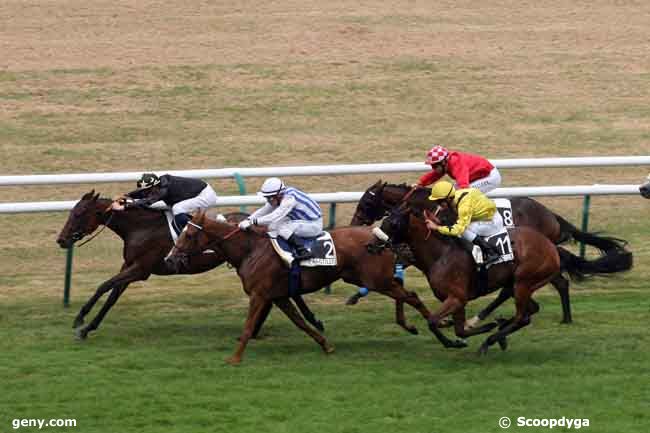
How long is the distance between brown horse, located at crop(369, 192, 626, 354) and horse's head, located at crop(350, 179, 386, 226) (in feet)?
3.02

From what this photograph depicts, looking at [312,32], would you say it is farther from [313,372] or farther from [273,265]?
[313,372]

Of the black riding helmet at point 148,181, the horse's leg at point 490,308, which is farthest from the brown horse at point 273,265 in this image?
the black riding helmet at point 148,181

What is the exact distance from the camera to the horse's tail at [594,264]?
A: 38.1 ft

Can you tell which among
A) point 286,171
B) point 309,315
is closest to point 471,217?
point 309,315

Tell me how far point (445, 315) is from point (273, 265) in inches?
50.9

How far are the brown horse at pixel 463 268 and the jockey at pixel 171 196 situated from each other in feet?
5.92

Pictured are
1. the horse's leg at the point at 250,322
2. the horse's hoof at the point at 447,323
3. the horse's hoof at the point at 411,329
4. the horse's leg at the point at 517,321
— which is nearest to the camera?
the horse's leg at the point at 250,322

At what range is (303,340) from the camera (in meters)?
11.4

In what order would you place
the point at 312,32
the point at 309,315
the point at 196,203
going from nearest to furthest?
1. the point at 309,315
2. the point at 196,203
3. the point at 312,32

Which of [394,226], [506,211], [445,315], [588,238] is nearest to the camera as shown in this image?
[445,315]

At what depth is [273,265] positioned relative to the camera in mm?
10875

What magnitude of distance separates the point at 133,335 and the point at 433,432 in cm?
318

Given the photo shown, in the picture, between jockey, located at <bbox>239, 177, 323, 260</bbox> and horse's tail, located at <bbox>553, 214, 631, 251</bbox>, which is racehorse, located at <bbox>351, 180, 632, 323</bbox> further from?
jockey, located at <bbox>239, 177, 323, 260</bbox>

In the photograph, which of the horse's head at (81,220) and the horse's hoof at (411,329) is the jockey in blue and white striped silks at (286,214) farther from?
the horse's head at (81,220)
